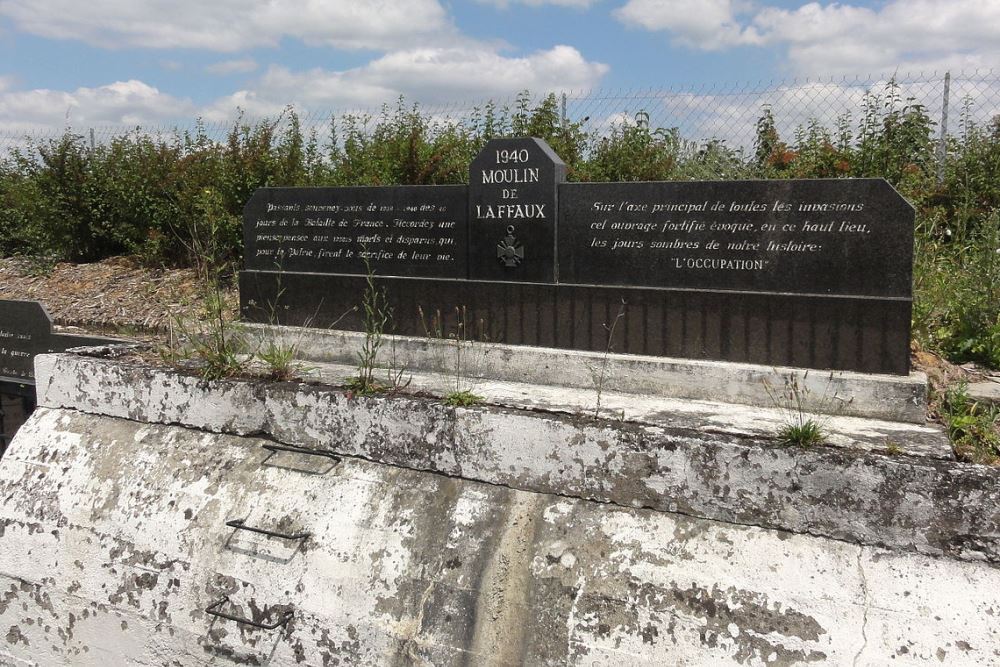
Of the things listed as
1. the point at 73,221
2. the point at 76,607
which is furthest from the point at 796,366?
the point at 73,221

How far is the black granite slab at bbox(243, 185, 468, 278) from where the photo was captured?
15.9 feet

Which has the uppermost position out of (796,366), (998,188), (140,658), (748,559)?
(998,188)

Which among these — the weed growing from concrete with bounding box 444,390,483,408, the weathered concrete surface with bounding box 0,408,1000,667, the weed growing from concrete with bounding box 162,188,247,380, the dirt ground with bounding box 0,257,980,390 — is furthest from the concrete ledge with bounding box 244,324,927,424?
the dirt ground with bounding box 0,257,980,390

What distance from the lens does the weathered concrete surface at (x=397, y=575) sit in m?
2.80

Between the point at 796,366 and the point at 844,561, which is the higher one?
the point at 796,366

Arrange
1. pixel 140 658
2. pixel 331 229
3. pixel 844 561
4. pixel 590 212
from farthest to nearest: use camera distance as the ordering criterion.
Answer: pixel 331 229 → pixel 590 212 → pixel 140 658 → pixel 844 561

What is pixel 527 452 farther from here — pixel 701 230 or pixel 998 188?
pixel 998 188

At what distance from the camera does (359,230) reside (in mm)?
5176

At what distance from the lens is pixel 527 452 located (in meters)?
3.48

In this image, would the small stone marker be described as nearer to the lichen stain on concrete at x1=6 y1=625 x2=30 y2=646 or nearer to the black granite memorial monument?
the black granite memorial monument

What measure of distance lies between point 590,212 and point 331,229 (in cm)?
184

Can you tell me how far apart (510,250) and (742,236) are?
1325 millimetres

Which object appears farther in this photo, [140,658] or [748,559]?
[140,658]

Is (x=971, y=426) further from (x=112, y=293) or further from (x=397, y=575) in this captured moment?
(x=112, y=293)
